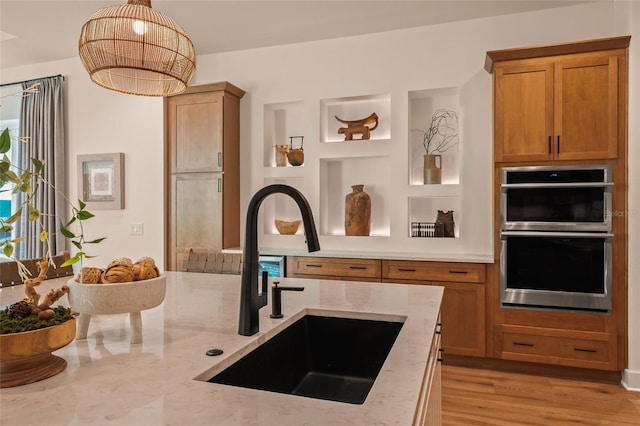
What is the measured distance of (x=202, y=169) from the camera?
4207 mm

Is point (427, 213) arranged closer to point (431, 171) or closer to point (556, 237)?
point (431, 171)

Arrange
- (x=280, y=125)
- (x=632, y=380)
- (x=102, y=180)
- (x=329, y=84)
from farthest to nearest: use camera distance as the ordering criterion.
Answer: (x=102, y=180) → (x=280, y=125) → (x=329, y=84) → (x=632, y=380)

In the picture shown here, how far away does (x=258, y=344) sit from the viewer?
1.18m

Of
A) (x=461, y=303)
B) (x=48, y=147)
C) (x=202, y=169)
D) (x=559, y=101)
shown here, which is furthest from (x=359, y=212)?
(x=48, y=147)

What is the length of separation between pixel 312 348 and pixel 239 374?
0.45 meters

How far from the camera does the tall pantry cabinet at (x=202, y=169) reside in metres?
4.16

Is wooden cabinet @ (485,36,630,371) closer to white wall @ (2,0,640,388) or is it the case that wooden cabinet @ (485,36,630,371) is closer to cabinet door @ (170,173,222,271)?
white wall @ (2,0,640,388)

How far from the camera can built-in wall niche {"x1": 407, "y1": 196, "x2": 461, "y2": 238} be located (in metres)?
3.91

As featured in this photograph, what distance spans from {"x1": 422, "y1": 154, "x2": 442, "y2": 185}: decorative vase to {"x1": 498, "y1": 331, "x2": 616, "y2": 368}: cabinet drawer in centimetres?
140

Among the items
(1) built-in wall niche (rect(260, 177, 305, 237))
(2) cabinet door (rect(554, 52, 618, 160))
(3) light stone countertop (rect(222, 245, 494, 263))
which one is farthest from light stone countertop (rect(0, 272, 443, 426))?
(1) built-in wall niche (rect(260, 177, 305, 237))

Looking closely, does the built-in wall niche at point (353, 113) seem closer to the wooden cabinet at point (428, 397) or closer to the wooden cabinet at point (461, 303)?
the wooden cabinet at point (461, 303)

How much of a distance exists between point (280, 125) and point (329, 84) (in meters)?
0.71

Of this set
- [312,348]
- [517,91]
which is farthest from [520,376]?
[312,348]

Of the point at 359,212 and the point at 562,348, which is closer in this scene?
the point at 562,348
